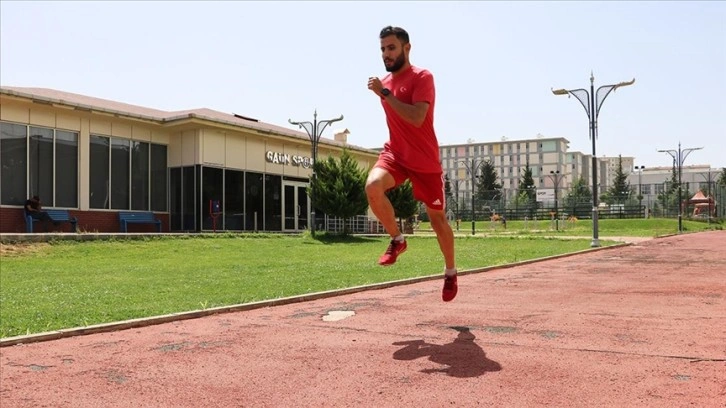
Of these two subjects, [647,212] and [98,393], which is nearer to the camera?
[98,393]

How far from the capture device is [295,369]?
168 inches

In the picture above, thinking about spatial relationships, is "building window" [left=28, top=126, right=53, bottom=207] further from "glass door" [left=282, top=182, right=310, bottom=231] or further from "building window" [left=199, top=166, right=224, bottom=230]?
"glass door" [left=282, top=182, right=310, bottom=231]

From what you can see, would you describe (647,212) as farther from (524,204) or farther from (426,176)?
(426,176)

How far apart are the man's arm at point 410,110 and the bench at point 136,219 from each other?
24.8m

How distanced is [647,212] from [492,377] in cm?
5776

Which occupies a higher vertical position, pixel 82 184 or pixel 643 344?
pixel 82 184

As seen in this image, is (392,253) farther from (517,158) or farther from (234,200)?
(517,158)

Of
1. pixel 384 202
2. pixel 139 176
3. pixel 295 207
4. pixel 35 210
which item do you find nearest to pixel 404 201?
pixel 295 207

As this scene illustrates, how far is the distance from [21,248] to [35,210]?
6.08 m

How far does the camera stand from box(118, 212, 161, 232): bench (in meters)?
26.8

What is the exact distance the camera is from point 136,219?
2747cm

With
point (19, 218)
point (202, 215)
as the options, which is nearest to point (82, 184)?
point (19, 218)

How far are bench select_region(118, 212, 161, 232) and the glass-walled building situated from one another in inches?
10.1

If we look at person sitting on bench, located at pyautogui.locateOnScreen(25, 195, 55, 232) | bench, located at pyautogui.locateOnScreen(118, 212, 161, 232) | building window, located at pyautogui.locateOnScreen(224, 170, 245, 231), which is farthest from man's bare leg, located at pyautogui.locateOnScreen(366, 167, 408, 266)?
building window, located at pyautogui.locateOnScreen(224, 170, 245, 231)
